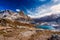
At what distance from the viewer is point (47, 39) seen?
38.5m

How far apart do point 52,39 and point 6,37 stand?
44.9 ft

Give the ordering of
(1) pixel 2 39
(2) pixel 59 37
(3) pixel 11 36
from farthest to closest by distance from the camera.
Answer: (3) pixel 11 36
(1) pixel 2 39
(2) pixel 59 37

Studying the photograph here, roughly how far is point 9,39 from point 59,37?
14257 millimetres

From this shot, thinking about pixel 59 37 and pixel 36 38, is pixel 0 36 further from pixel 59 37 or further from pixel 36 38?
pixel 59 37

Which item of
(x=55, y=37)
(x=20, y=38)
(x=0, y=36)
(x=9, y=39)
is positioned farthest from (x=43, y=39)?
(x=0, y=36)

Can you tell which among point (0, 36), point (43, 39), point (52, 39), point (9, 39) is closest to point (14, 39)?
point (9, 39)

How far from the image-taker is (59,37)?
1390 inches

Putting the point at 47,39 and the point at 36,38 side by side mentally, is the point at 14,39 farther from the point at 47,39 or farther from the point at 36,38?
the point at 47,39

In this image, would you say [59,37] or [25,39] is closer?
[59,37]

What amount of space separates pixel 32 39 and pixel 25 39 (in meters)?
2.25

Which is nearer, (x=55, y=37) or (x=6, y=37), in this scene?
(x=55, y=37)

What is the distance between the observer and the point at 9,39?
127 ft

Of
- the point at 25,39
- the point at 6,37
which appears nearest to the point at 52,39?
the point at 25,39

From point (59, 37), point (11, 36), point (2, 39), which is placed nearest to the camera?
point (59, 37)
